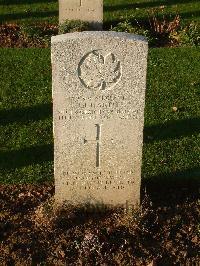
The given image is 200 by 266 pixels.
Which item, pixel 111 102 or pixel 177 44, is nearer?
pixel 111 102

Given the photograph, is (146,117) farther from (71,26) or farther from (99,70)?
(71,26)

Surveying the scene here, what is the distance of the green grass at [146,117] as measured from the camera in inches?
259

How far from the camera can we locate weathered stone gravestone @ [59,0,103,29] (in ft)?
35.1

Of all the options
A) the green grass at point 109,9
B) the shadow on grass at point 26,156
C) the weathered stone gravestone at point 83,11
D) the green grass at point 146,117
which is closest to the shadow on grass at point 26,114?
the green grass at point 146,117

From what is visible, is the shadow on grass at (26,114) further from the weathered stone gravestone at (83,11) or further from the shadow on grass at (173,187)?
the weathered stone gravestone at (83,11)

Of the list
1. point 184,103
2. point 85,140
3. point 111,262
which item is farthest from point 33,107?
point 111,262

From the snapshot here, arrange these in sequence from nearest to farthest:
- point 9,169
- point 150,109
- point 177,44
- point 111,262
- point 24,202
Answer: point 111,262, point 24,202, point 9,169, point 150,109, point 177,44

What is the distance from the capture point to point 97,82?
490 centimetres

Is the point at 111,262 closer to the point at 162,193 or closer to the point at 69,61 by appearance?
the point at 162,193

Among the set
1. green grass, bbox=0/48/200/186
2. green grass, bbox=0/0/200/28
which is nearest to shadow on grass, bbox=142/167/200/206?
green grass, bbox=0/48/200/186

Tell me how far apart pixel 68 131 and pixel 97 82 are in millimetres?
610

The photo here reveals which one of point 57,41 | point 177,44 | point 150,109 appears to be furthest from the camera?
point 177,44

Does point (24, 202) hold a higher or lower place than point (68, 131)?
lower

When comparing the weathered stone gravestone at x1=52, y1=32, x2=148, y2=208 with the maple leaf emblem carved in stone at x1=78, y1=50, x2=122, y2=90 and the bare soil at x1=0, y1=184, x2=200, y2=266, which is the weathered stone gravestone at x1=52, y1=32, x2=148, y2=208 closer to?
the maple leaf emblem carved in stone at x1=78, y1=50, x2=122, y2=90
